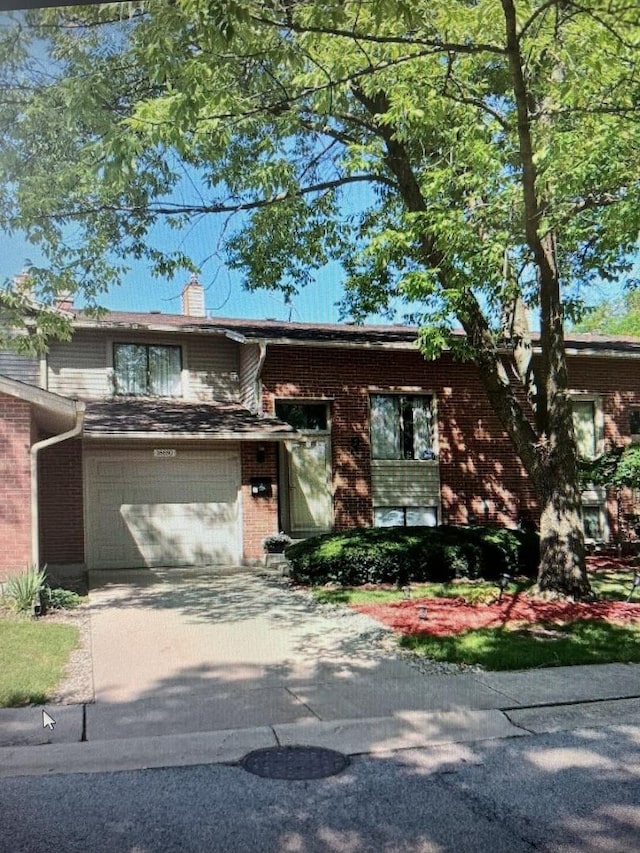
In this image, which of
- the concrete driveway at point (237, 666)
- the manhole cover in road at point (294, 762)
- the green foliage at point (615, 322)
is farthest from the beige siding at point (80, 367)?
the green foliage at point (615, 322)

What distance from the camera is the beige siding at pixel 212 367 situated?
15703mm

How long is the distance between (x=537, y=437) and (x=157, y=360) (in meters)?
8.11

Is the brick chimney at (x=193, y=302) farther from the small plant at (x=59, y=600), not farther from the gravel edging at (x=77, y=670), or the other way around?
the gravel edging at (x=77, y=670)

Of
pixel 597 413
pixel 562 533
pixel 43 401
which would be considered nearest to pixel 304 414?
pixel 43 401

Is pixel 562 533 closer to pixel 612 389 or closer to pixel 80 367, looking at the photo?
pixel 612 389

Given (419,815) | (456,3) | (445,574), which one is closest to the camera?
(419,815)

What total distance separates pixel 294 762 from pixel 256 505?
9.91 m

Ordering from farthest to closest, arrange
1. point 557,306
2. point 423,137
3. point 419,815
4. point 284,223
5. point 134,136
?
point 284,223, point 557,306, point 423,137, point 134,136, point 419,815

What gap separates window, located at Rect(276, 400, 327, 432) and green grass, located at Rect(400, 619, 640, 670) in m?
7.56

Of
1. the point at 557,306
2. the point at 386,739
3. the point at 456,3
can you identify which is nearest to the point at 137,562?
the point at 557,306

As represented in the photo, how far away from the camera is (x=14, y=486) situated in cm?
1016

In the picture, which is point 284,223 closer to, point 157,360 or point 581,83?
point 157,360

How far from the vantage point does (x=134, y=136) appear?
227 inches

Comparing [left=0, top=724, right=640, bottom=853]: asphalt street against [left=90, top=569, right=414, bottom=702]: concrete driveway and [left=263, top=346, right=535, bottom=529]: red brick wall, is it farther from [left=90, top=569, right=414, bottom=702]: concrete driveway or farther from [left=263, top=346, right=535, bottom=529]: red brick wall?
[left=263, top=346, right=535, bottom=529]: red brick wall
